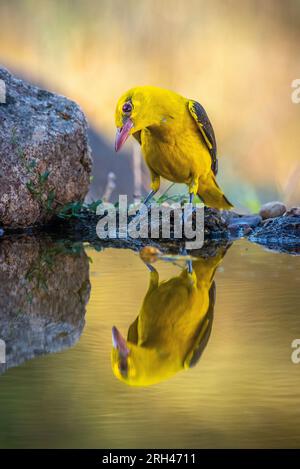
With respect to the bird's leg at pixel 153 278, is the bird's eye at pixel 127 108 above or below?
above

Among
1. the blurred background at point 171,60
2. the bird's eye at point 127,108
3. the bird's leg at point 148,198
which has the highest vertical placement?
the blurred background at point 171,60

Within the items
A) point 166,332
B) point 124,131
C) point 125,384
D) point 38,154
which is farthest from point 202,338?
point 38,154

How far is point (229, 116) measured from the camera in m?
8.59

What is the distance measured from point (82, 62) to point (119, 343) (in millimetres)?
5908

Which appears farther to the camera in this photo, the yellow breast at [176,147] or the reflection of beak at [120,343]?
the yellow breast at [176,147]

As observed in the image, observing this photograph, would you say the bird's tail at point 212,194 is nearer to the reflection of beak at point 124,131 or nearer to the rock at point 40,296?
the reflection of beak at point 124,131

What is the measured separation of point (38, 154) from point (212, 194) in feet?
3.65

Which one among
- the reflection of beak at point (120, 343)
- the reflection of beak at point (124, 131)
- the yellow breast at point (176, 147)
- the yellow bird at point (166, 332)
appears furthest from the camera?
the yellow breast at point (176, 147)

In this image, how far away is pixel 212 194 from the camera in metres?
6.26

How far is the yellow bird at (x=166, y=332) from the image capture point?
9.20 ft

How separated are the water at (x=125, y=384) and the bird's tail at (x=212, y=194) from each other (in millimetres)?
1662

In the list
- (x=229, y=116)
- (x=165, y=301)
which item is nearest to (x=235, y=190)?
(x=229, y=116)

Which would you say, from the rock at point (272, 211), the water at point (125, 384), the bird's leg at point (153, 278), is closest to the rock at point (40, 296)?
→ the water at point (125, 384)
